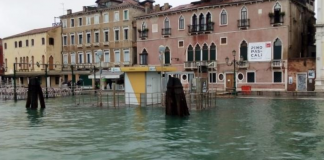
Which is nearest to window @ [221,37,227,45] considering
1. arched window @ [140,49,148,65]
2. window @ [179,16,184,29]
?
window @ [179,16,184,29]

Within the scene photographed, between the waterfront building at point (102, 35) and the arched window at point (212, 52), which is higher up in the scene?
the waterfront building at point (102, 35)

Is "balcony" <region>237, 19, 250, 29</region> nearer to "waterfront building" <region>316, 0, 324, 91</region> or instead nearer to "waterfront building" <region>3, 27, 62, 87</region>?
"waterfront building" <region>316, 0, 324, 91</region>

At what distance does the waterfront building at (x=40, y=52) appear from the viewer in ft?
164

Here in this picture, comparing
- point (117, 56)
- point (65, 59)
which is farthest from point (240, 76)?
point (65, 59)

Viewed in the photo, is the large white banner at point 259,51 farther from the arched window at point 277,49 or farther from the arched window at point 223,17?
the arched window at point 223,17

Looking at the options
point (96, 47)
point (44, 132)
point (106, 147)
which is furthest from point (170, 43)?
point (106, 147)

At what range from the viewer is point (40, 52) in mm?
51125

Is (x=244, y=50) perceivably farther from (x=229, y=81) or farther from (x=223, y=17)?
(x=223, y=17)

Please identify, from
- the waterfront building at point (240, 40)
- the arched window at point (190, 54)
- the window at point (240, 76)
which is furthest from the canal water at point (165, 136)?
the arched window at point (190, 54)

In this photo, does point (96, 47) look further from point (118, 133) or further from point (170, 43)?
point (118, 133)

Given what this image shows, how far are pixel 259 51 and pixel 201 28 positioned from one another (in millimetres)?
6800

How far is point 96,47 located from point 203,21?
16101 mm

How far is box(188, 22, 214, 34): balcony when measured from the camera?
122 ft

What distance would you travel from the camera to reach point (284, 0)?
32.6m
